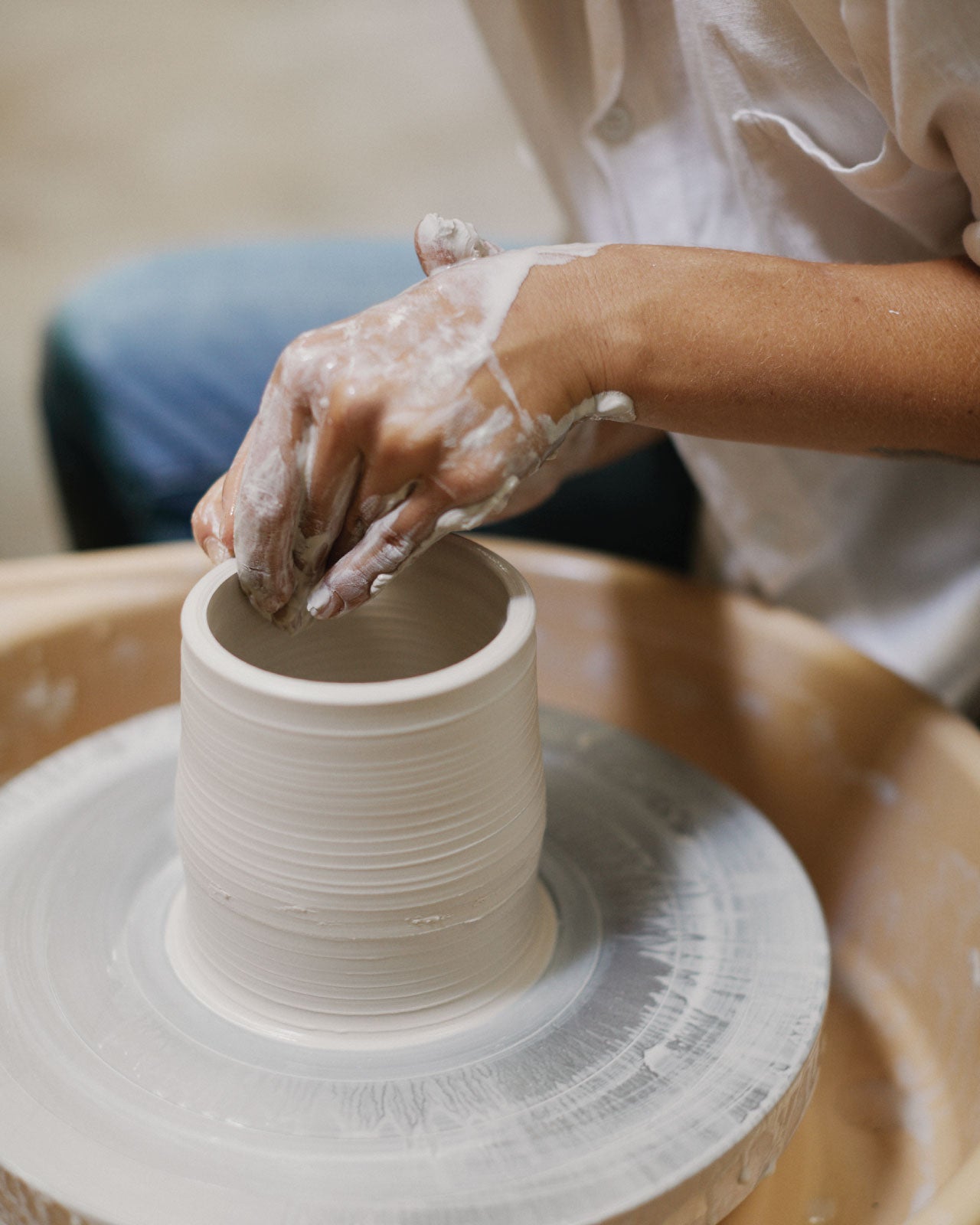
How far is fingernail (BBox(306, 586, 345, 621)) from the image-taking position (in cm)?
83

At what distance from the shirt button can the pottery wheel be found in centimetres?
66

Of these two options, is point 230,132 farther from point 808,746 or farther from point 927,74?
point 927,74

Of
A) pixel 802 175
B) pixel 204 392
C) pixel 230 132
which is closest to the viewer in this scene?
pixel 802 175

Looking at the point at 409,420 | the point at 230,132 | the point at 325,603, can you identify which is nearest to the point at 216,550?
the point at 325,603

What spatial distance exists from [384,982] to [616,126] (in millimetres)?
813

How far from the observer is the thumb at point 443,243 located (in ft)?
2.85

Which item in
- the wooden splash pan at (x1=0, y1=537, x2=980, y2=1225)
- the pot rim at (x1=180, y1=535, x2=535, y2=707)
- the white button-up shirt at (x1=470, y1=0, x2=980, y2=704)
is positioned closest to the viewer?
the pot rim at (x1=180, y1=535, x2=535, y2=707)

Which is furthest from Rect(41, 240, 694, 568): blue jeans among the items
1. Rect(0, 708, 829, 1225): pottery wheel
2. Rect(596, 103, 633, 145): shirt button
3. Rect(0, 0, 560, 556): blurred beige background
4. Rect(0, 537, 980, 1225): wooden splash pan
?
Rect(0, 0, 560, 556): blurred beige background

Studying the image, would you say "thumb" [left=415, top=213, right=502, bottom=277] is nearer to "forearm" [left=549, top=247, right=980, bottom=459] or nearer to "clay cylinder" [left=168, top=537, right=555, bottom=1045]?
"forearm" [left=549, top=247, right=980, bottom=459]

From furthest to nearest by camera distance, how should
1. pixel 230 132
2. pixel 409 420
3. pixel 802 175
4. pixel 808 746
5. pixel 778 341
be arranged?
pixel 230 132
pixel 808 746
pixel 802 175
pixel 778 341
pixel 409 420

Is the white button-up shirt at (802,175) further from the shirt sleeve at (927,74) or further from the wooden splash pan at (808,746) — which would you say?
the wooden splash pan at (808,746)

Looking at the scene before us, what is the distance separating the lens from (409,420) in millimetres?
758

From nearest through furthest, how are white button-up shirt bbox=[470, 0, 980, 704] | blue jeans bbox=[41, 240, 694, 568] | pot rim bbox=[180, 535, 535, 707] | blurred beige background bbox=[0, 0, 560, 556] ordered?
pot rim bbox=[180, 535, 535, 707], white button-up shirt bbox=[470, 0, 980, 704], blue jeans bbox=[41, 240, 694, 568], blurred beige background bbox=[0, 0, 560, 556]

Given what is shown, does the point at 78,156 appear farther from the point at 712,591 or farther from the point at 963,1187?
the point at 963,1187
